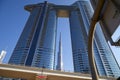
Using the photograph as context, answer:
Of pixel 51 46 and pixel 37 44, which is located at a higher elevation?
pixel 37 44

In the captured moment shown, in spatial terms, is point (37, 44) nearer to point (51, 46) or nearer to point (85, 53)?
point (51, 46)

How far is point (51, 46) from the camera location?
268 feet

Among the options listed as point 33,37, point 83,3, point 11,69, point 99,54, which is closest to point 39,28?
point 33,37

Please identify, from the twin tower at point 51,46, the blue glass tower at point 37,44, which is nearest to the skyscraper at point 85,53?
the twin tower at point 51,46

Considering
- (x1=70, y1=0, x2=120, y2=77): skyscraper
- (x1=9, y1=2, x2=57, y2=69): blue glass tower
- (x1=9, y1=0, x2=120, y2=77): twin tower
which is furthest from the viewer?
(x1=9, y1=2, x2=57, y2=69): blue glass tower

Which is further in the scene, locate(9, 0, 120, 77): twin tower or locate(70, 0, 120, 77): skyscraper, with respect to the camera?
locate(9, 0, 120, 77): twin tower

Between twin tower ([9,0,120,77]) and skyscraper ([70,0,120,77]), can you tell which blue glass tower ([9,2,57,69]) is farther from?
skyscraper ([70,0,120,77])

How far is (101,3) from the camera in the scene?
369 cm

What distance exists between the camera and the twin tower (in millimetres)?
75750

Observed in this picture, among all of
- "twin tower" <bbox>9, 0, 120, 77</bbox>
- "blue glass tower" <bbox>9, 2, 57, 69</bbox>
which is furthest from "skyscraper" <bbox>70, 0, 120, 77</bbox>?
"blue glass tower" <bbox>9, 2, 57, 69</bbox>

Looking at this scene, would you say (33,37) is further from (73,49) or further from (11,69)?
(11,69)

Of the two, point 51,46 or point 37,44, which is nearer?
point 37,44

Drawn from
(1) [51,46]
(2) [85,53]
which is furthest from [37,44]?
(2) [85,53]

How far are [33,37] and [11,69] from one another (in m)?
60.1
